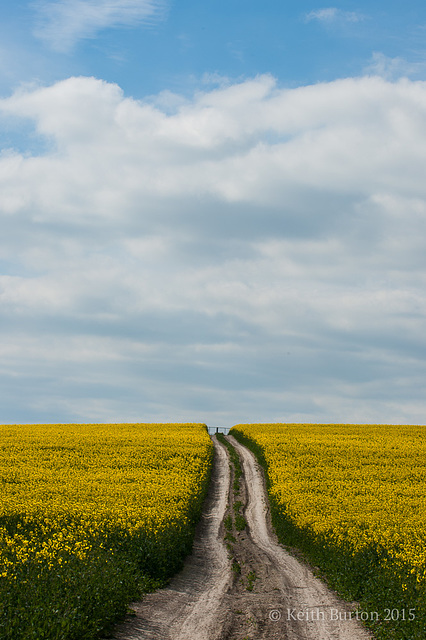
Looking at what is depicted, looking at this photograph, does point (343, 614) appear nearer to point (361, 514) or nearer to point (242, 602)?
point (242, 602)

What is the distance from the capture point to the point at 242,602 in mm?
16484

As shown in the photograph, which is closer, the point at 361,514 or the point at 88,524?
the point at 88,524

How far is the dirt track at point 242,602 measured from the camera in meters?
14.1

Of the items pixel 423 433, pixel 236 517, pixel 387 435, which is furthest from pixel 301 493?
pixel 423 433

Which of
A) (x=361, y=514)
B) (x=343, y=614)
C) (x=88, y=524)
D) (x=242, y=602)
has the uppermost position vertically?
(x=88, y=524)

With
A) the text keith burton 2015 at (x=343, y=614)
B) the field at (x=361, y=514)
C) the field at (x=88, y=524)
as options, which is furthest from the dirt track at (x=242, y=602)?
the field at (x=361, y=514)

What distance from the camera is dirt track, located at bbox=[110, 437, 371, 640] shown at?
14141 millimetres

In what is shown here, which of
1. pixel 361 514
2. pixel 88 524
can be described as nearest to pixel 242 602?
pixel 88 524

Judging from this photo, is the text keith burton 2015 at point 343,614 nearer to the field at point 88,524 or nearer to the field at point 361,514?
the field at point 361,514

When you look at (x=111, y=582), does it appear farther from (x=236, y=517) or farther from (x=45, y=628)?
(x=236, y=517)

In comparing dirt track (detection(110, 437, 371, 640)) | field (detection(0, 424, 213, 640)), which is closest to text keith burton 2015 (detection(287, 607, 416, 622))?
dirt track (detection(110, 437, 371, 640))

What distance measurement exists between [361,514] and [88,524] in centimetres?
1295

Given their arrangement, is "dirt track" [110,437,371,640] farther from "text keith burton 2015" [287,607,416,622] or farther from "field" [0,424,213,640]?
"field" [0,424,213,640]

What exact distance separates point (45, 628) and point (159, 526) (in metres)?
11.4
